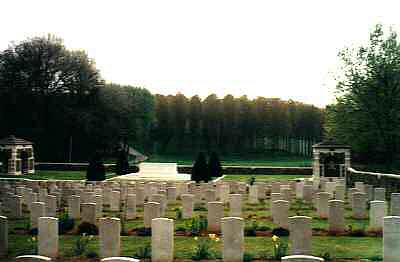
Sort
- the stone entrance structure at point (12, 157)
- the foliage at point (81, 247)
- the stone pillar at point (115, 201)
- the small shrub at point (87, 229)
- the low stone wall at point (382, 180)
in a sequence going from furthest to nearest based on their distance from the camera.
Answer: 1. the stone entrance structure at point (12, 157)
2. the low stone wall at point (382, 180)
3. the stone pillar at point (115, 201)
4. the small shrub at point (87, 229)
5. the foliage at point (81, 247)

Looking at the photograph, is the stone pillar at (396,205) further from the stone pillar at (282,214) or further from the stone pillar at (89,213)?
the stone pillar at (89,213)

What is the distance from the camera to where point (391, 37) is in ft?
136

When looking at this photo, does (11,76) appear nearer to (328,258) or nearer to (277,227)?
(277,227)

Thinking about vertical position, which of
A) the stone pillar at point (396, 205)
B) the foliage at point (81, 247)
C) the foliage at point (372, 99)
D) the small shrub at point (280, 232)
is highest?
the foliage at point (372, 99)

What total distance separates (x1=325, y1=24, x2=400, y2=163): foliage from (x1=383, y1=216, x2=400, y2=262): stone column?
29537mm

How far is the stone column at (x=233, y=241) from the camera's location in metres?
11.9

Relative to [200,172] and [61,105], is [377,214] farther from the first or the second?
[61,105]

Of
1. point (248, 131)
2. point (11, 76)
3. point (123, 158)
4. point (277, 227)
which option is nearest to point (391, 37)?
point (123, 158)

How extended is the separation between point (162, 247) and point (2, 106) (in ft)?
167

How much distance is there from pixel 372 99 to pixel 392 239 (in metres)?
30.6

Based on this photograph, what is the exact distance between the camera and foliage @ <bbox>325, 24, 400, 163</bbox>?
39688 millimetres

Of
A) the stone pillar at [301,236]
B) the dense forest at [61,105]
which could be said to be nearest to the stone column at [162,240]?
the stone pillar at [301,236]

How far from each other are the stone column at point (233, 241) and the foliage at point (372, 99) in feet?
96.8

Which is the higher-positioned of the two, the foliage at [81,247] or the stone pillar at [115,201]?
the stone pillar at [115,201]
